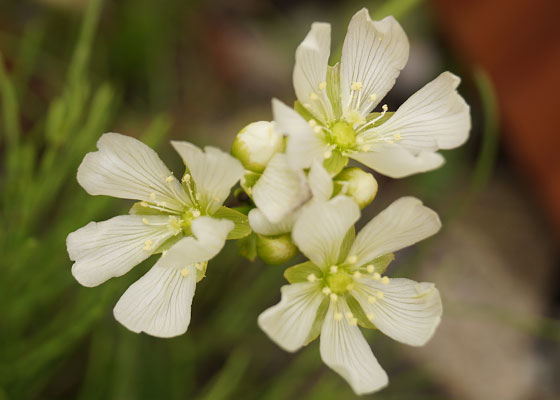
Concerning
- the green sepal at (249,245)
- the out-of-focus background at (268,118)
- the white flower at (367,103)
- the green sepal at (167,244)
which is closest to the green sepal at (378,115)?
the white flower at (367,103)

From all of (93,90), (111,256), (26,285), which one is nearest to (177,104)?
(93,90)

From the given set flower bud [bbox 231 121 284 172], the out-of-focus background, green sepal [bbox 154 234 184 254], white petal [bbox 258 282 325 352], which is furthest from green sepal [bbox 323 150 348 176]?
the out-of-focus background

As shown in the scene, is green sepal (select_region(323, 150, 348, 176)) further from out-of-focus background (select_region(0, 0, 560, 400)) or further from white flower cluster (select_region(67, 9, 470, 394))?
out-of-focus background (select_region(0, 0, 560, 400))

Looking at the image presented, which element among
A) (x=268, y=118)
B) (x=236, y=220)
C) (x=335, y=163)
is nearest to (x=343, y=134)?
(x=335, y=163)

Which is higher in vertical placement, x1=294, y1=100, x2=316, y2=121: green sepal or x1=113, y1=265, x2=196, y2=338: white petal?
x1=294, y1=100, x2=316, y2=121: green sepal

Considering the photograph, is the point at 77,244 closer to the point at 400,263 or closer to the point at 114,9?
the point at 400,263

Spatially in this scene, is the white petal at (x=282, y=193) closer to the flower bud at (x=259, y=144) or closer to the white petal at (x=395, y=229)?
the flower bud at (x=259, y=144)

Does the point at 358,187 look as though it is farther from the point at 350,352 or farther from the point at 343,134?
the point at 350,352
